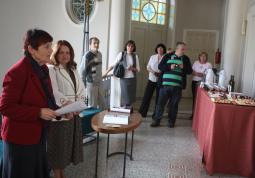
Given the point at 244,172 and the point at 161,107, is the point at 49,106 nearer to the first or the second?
the point at 244,172

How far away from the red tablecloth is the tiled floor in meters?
0.16

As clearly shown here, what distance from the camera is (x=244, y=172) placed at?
3129mm

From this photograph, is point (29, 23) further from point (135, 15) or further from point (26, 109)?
point (26, 109)

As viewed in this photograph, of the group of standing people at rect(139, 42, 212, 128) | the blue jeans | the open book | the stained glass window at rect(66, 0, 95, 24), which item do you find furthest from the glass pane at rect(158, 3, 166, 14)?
the open book

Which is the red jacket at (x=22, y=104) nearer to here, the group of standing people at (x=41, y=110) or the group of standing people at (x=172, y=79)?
the group of standing people at (x=41, y=110)

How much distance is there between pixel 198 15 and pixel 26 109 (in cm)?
704

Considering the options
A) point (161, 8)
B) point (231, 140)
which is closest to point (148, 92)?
point (231, 140)

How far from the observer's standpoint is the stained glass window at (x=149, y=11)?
721 centimetres

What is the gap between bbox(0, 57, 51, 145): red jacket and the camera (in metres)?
1.64

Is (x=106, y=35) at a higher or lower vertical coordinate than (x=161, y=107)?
higher

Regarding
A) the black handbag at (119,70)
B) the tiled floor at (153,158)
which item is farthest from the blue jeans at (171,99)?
the black handbag at (119,70)

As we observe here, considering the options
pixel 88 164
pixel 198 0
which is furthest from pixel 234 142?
pixel 198 0

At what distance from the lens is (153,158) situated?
11.7 ft

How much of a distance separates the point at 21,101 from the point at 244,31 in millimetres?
4709
